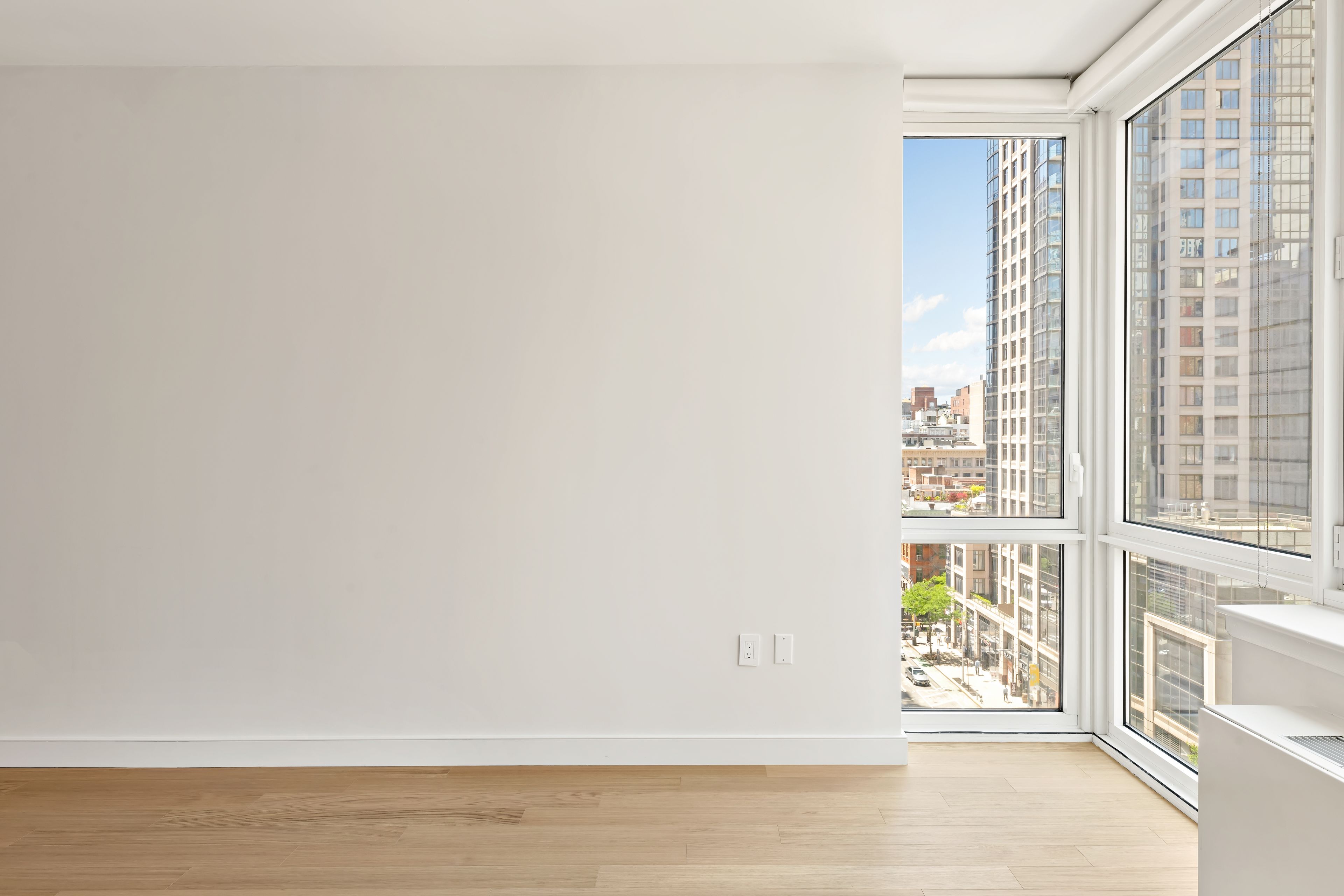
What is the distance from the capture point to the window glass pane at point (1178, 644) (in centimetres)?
229

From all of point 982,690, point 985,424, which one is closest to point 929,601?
point 982,690

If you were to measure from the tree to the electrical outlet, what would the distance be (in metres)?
0.64

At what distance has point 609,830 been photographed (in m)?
2.28

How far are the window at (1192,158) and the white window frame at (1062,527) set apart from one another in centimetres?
46

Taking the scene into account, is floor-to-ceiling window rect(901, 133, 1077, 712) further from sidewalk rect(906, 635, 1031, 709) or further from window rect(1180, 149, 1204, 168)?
window rect(1180, 149, 1204, 168)

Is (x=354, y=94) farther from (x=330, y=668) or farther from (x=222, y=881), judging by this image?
(x=222, y=881)

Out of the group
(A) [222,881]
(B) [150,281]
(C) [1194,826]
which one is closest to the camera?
(A) [222,881]

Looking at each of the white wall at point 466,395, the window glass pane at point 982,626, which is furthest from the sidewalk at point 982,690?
the white wall at point 466,395

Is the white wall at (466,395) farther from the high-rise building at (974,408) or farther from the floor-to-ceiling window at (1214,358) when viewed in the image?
the floor-to-ceiling window at (1214,358)

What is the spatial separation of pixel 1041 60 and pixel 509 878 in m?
3.19

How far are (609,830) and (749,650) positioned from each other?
0.79 meters

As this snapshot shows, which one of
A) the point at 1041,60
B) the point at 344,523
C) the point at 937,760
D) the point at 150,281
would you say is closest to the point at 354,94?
the point at 150,281

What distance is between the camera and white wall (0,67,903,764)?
2.75 metres

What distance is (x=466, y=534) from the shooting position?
276cm
